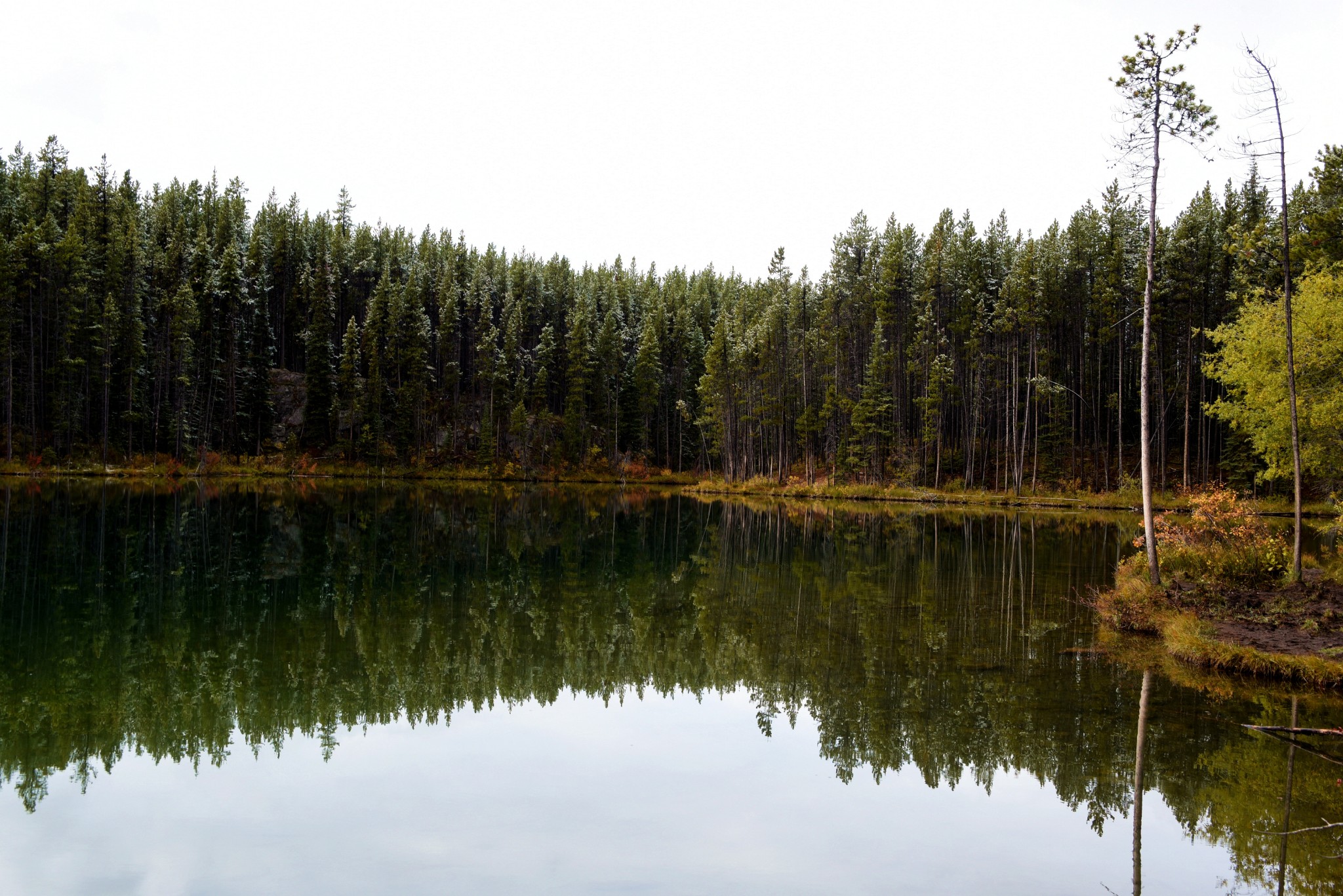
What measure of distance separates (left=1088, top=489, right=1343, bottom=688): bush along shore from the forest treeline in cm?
3506

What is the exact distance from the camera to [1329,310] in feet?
77.2

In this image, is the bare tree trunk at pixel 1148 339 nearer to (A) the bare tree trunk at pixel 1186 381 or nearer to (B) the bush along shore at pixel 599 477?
(B) the bush along shore at pixel 599 477

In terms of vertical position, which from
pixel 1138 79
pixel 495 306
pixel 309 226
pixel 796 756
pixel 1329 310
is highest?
pixel 309 226

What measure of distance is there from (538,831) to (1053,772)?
585cm

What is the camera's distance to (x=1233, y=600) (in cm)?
1670

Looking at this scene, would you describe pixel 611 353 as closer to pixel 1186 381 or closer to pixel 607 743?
pixel 1186 381

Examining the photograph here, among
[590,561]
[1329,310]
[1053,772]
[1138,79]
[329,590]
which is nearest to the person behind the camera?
[1053,772]

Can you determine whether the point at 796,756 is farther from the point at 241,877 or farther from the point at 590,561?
the point at 590,561

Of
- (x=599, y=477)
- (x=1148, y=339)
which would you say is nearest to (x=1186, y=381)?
(x=1148, y=339)

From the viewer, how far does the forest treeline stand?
201 feet

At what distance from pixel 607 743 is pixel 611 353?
266 feet

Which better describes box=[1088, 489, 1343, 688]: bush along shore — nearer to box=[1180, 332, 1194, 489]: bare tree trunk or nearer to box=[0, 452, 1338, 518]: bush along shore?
box=[0, 452, 1338, 518]: bush along shore

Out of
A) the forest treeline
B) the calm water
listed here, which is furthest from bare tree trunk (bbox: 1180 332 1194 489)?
the calm water

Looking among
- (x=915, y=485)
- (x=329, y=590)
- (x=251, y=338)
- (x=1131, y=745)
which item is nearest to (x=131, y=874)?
(x=1131, y=745)
